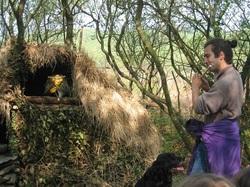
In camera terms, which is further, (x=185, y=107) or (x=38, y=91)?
(x=185, y=107)

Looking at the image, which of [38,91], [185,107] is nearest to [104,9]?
[185,107]

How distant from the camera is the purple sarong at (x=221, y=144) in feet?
15.2

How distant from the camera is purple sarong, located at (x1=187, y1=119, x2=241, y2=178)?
182 inches

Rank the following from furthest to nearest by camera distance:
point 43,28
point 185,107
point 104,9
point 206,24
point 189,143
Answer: point 43,28 < point 104,9 < point 185,107 < point 206,24 < point 189,143

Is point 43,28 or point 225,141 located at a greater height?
point 43,28

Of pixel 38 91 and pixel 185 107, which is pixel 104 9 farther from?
pixel 38 91

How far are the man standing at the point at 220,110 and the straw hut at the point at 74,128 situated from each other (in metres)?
3.64

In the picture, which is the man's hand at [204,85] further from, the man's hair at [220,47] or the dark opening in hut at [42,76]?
the dark opening in hut at [42,76]

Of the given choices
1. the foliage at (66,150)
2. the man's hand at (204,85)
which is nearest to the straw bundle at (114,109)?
the foliage at (66,150)

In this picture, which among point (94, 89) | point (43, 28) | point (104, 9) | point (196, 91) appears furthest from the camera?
point (43, 28)

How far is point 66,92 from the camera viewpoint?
8.91m

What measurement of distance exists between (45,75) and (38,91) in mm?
349

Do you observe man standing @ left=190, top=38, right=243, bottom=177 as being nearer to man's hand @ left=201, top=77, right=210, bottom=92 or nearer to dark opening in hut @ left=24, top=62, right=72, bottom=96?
man's hand @ left=201, top=77, right=210, bottom=92

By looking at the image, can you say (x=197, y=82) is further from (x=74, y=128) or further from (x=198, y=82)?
(x=74, y=128)
